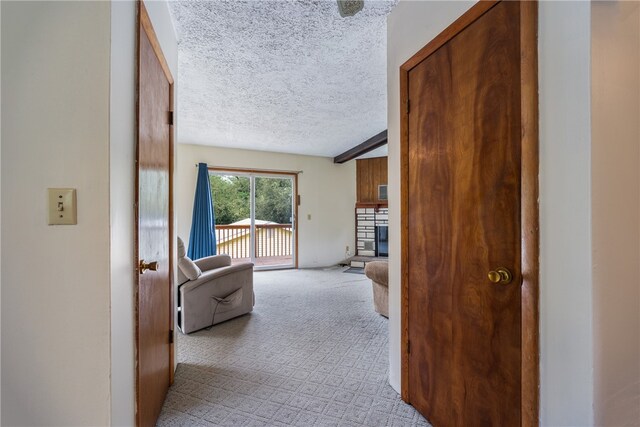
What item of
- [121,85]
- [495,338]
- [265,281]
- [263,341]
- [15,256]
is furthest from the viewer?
[265,281]

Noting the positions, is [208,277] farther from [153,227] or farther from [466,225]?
[466,225]

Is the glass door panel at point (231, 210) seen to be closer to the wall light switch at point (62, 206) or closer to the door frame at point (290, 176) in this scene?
the door frame at point (290, 176)

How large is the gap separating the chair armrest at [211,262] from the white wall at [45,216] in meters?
2.41

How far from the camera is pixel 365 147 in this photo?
5.08 m

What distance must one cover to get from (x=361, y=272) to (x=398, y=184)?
3981 mm

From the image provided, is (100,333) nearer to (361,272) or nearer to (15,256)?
(15,256)

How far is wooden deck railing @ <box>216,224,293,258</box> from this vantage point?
5570 millimetres

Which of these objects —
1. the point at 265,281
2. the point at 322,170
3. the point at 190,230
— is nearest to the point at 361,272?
the point at 265,281

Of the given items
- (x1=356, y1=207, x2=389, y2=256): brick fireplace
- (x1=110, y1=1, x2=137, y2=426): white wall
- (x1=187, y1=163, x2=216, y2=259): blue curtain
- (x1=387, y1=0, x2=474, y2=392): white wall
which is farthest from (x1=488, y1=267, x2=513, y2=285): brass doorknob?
(x1=356, y1=207, x2=389, y2=256): brick fireplace

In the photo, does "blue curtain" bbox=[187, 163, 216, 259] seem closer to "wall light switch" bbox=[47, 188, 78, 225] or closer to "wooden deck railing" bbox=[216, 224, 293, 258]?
"wooden deck railing" bbox=[216, 224, 293, 258]

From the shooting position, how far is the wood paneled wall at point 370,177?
6164mm

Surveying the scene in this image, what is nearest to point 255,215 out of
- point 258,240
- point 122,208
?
point 258,240

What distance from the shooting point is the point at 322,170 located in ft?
20.0

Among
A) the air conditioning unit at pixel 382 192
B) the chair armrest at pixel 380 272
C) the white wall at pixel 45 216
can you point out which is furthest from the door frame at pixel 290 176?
the white wall at pixel 45 216
